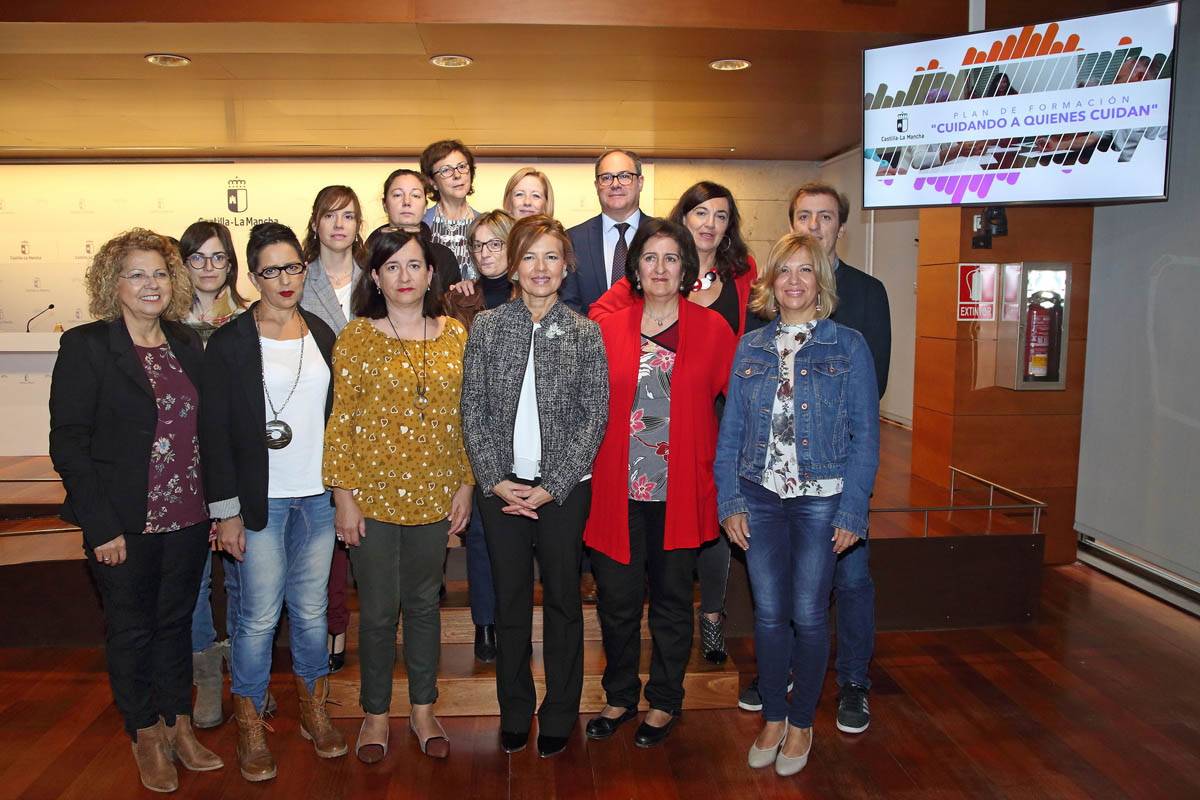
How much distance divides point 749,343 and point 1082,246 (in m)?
3.29

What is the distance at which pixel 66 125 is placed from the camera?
6652 mm

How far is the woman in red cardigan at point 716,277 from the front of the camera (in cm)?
313

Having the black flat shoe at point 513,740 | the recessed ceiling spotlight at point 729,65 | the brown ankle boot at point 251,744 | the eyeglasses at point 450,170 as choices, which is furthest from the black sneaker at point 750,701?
the recessed ceiling spotlight at point 729,65

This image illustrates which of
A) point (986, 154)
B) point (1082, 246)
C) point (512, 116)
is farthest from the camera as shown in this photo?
point (512, 116)

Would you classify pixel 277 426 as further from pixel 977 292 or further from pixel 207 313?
pixel 977 292

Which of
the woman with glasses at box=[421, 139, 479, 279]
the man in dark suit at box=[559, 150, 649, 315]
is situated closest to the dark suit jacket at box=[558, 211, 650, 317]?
the man in dark suit at box=[559, 150, 649, 315]

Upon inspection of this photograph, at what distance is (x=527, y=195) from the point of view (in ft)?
10.8

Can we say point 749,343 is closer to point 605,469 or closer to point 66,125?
point 605,469

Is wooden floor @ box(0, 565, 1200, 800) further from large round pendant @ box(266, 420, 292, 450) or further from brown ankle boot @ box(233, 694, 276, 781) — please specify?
large round pendant @ box(266, 420, 292, 450)

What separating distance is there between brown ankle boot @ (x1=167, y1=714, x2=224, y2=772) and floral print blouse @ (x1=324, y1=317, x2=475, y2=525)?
1032 mm

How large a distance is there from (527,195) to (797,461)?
1543 millimetres

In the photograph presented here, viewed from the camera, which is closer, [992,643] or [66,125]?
[992,643]

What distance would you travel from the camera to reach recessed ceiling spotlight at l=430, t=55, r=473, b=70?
15.6 ft

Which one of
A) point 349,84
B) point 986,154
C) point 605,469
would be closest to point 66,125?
point 349,84
